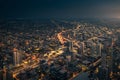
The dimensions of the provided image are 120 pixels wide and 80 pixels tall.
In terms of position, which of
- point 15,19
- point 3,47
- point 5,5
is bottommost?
point 3,47

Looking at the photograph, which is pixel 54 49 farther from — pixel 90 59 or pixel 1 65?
pixel 1 65

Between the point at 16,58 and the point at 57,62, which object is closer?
the point at 57,62

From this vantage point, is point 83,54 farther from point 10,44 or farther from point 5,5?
point 5,5

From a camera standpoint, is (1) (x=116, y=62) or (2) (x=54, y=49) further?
(2) (x=54, y=49)

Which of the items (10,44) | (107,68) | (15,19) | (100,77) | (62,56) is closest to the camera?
(100,77)

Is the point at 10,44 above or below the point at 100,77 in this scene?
above

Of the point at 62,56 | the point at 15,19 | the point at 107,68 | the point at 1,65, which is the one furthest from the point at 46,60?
the point at 15,19

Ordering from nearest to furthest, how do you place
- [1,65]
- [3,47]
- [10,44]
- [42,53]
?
[1,65] < [42,53] < [3,47] < [10,44]

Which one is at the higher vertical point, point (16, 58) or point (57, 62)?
point (16, 58)

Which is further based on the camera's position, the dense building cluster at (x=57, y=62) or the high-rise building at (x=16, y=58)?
the high-rise building at (x=16, y=58)

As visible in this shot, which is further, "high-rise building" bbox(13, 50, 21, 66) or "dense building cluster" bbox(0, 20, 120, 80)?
"high-rise building" bbox(13, 50, 21, 66)
